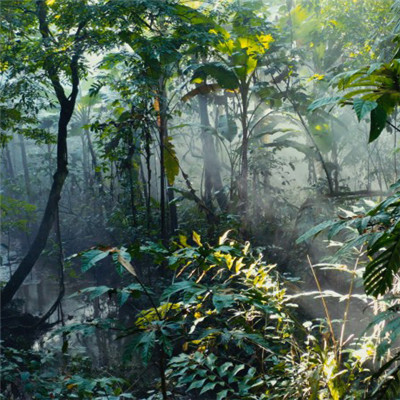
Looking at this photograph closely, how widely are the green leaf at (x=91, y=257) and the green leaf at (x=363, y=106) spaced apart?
785 mm

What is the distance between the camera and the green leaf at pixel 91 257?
4.59 feet

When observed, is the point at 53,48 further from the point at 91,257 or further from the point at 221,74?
the point at 91,257

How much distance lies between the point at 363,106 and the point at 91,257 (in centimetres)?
86

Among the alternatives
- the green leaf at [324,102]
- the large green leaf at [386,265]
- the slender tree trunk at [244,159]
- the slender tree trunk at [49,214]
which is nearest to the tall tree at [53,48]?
the slender tree trunk at [49,214]

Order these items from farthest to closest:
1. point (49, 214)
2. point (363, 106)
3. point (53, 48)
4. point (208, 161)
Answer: point (208, 161), point (49, 214), point (53, 48), point (363, 106)

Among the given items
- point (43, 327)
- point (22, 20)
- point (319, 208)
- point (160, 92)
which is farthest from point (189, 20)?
point (43, 327)

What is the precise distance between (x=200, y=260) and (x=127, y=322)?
16.5ft

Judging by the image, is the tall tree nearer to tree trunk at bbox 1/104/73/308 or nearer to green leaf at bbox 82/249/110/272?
tree trunk at bbox 1/104/73/308

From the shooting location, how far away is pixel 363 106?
116cm

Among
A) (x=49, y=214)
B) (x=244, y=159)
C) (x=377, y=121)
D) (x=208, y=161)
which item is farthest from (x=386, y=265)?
(x=208, y=161)

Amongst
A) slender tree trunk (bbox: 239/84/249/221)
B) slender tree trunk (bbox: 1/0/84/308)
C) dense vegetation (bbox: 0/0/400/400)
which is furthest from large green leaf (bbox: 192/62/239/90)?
slender tree trunk (bbox: 1/0/84/308)

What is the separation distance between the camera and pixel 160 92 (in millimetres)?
6137

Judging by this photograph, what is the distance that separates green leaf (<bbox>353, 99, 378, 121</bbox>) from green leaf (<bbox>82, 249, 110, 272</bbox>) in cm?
79

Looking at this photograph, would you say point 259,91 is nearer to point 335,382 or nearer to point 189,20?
point 189,20
